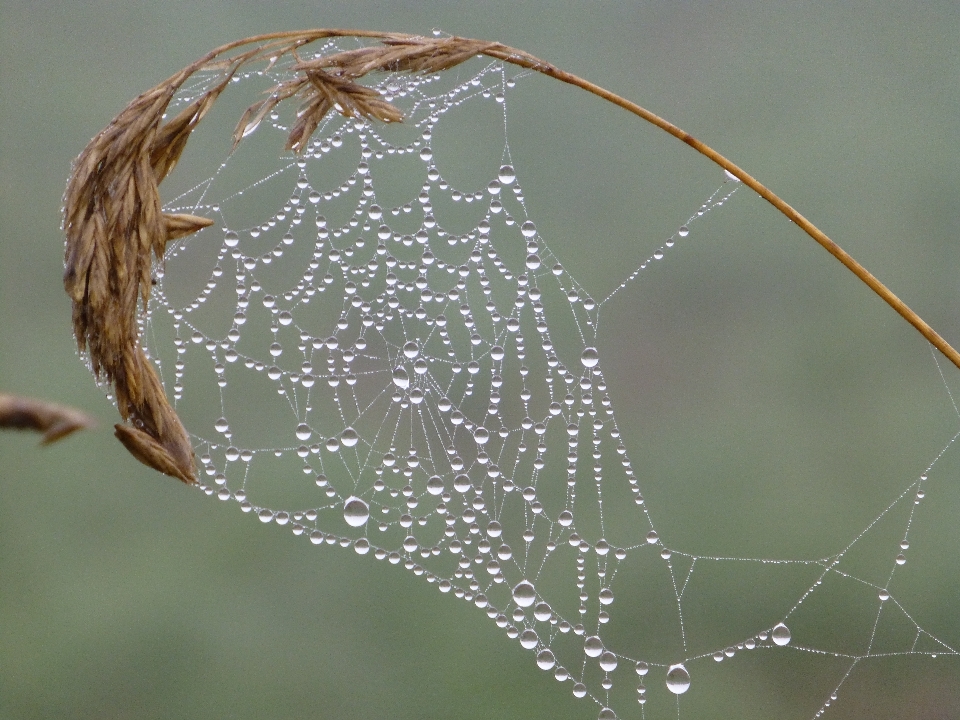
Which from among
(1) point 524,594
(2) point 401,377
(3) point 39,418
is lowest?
(1) point 524,594

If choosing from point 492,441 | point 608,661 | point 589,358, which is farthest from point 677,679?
point 492,441

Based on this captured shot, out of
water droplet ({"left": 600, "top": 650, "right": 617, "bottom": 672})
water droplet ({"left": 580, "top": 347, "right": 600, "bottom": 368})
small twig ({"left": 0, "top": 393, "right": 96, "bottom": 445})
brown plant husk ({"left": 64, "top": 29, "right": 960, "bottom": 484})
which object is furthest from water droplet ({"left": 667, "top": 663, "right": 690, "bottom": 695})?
small twig ({"left": 0, "top": 393, "right": 96, "bottom": 445})

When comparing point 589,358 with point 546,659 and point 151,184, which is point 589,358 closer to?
point 546,659

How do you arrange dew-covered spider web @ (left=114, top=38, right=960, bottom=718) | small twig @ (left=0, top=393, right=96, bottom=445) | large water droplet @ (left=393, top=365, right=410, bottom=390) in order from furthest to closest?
dew-covered spider web @ (left=114, top=38, right=960, bottom=718), large water droplet @ (left=393, top=365, right=410, bottom=390), small twig @ (left=0, top=393, right=96, bottom=445)

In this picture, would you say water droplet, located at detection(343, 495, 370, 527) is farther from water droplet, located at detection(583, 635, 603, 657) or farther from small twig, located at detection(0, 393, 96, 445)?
small twig, located at detection(0, 393, 96, 445)

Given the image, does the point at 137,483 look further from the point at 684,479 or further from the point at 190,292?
the point at 684,479
